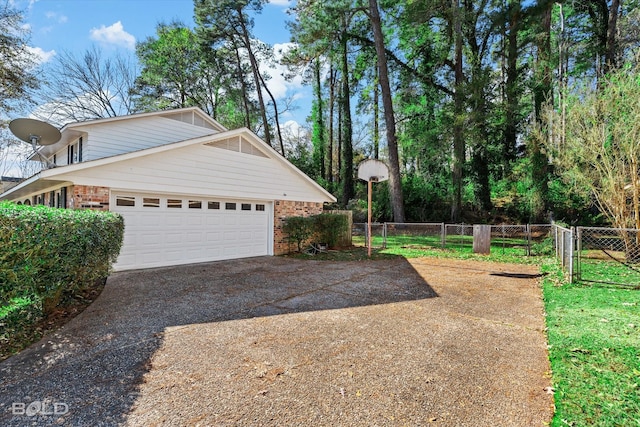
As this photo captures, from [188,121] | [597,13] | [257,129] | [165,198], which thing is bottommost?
[165,198]

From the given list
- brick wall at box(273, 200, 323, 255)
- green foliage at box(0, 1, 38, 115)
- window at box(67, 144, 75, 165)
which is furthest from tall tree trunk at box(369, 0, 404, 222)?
green foliage at box(0, 1, 38, 115)

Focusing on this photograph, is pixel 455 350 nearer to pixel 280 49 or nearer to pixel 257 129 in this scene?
pixel 280 49

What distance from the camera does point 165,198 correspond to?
8.48 metres

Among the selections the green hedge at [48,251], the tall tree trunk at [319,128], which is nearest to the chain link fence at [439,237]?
the green hedge at [48,251]

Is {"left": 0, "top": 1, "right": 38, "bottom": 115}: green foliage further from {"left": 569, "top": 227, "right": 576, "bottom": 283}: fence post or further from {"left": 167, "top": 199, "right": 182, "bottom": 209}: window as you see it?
{"left": 569, "top": 227, "right": 576, "bottom": 283}: fence post

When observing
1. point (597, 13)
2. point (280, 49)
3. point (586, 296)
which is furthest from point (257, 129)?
point (586, 296)

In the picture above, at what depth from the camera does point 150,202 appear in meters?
8.22

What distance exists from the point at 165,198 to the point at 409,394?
783 cm

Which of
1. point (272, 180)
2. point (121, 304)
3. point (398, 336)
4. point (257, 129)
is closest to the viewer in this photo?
point (398, 336)

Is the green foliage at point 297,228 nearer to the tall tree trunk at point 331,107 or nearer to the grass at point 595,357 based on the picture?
the grass at point 595,357

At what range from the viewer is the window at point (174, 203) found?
28.1 ft

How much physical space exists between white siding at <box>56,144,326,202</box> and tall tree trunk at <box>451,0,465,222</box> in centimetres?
926

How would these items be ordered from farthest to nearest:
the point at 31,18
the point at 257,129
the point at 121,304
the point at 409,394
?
the point at 257,129 → the point at 31,18 → the point at 121,304 → the point at 409,394

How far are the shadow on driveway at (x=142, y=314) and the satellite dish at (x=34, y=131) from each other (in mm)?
4803
